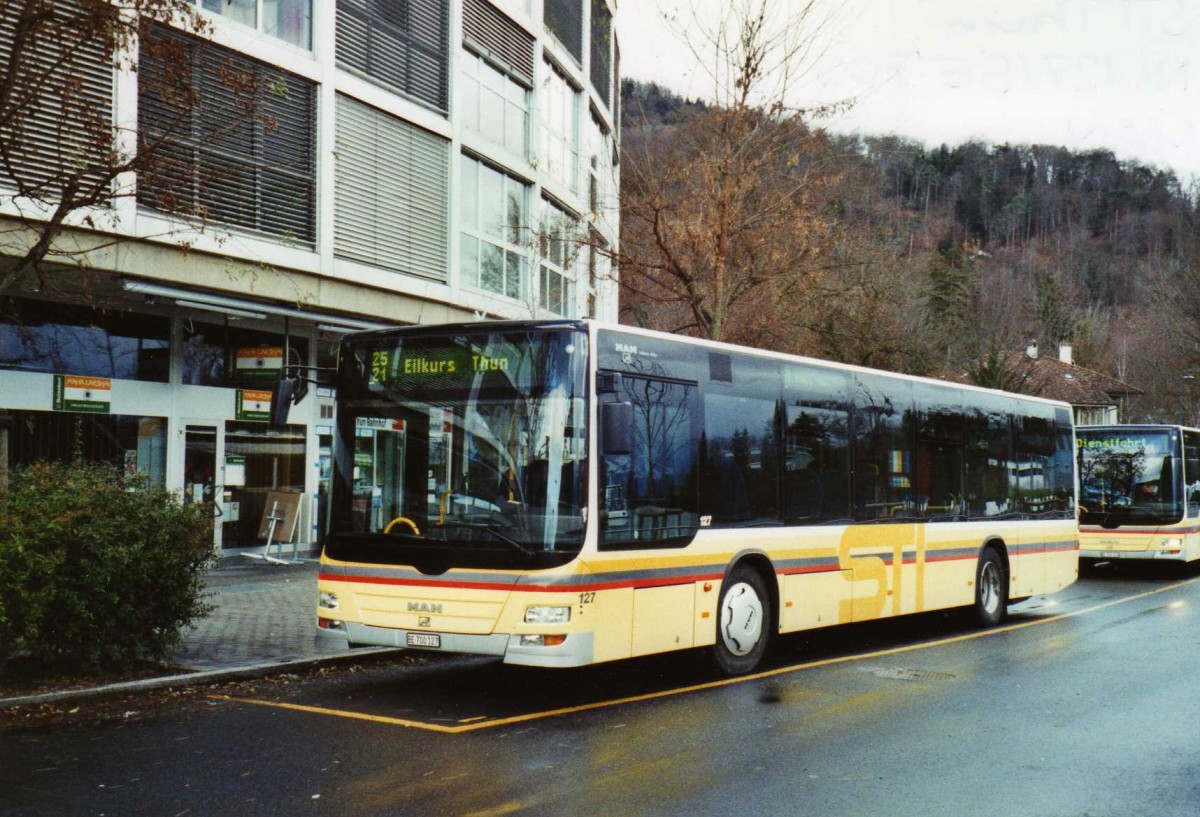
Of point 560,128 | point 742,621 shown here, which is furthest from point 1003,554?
point 560,128

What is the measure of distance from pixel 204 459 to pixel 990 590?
40.3 feet

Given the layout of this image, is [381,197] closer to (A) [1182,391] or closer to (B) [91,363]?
(B) [91,363]

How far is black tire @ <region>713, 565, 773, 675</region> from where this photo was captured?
1005cm

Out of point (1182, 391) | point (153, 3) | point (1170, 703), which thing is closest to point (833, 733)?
point (1170, 703)

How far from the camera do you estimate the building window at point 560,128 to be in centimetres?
2750

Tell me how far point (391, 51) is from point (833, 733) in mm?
17184

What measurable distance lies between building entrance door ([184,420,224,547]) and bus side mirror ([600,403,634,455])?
1228 cm

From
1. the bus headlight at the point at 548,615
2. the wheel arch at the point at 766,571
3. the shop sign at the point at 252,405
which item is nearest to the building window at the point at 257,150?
the shop sign at the point at 252,405

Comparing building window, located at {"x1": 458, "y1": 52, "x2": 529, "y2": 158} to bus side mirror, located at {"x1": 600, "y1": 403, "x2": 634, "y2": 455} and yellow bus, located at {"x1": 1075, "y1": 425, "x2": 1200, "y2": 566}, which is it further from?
bus side mirror, located at {"x1": 600, "y1": 403, "x2": 634, "y2": 455}

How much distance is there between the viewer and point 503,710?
28.4ft

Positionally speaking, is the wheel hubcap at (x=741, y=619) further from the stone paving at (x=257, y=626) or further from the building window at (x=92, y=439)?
the building window at (x=92, y=439)

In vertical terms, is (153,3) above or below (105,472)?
above

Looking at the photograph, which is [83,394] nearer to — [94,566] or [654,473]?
[94,566]

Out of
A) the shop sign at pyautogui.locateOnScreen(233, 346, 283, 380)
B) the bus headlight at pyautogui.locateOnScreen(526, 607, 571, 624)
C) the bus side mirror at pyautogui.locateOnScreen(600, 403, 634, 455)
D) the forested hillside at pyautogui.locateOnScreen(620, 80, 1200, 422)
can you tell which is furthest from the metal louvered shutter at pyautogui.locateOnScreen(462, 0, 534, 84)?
the bus headlight at pyautogui.locateOnScreen(526, 607, 571, 624)
